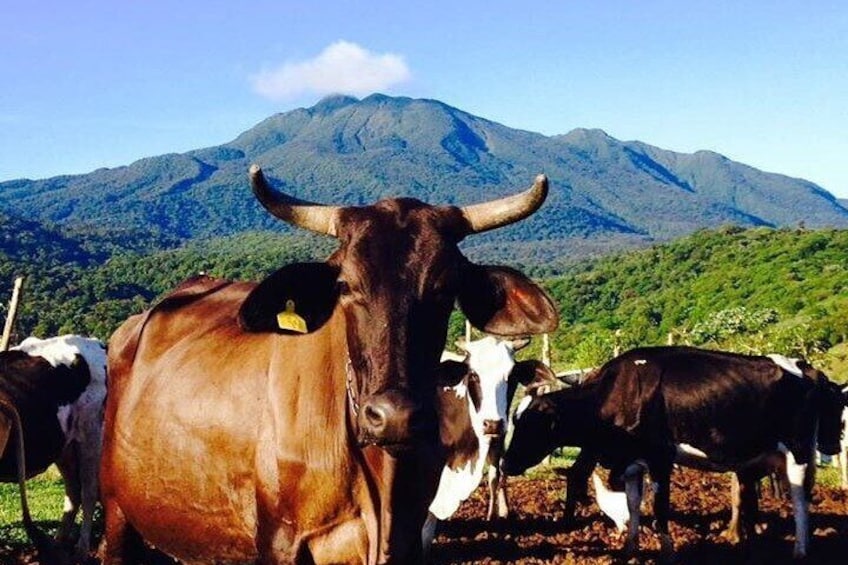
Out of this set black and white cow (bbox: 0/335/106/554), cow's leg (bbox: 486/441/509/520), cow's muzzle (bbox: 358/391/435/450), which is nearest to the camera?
cow's muzzle (bbox: 358/391/435/450)

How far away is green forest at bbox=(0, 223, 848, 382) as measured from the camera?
37.8 m

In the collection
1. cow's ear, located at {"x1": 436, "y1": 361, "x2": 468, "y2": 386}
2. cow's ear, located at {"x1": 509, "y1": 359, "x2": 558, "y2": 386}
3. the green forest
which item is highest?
cow's ear, located at {"x1": 436, "y1": 361, "x2": 468, "y2": 386}

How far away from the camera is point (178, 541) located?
183 inches

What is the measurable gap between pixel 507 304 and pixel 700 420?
20.1 feet

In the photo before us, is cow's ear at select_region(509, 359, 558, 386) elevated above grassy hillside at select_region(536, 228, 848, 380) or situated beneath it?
elevated above

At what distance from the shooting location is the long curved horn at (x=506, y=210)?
12.3ft

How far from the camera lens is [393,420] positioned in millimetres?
3000

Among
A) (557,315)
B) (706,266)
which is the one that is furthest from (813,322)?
(557,315)

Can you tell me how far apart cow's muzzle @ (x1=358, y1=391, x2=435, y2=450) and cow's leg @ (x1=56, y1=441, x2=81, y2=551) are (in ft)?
20.9

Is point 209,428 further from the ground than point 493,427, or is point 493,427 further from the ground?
point 209,428

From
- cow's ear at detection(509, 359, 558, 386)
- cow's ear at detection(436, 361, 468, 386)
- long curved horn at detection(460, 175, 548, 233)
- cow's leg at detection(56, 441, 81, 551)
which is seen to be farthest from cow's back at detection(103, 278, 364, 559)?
cow's ear at detection(509, 359, 558, 386)

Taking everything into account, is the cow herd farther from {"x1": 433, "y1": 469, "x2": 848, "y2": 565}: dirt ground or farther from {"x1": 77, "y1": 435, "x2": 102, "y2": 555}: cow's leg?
{"x1": 433, "y1": 469, "x2": 848, "y2": 565}: dirt ground

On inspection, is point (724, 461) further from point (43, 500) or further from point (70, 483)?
point (43, 500)

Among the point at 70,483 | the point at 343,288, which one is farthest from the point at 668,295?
the point at 343,288
